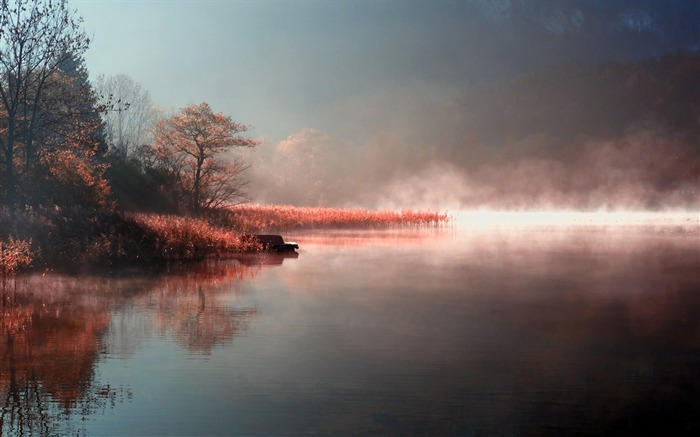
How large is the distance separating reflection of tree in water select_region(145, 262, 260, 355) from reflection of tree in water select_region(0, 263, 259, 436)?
0.02 metres

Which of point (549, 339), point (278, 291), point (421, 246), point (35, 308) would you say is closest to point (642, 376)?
point (549, 339)

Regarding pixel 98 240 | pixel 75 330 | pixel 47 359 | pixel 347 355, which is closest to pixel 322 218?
pixel 98 240

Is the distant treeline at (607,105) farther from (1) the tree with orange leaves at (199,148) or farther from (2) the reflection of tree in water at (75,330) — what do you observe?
(2) the reflection of tree in water at (75,330)

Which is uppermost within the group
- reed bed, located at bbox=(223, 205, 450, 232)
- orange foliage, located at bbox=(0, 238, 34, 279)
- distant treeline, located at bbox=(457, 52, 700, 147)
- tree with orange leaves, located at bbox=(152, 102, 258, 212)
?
distant treeline, located at bbox=(457, 52, 700, 147)

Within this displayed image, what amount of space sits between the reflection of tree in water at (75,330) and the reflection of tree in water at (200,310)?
A: 19 millimetres

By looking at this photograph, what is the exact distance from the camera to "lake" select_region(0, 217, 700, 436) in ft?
29.7

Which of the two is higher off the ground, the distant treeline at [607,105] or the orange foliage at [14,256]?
the distant treeline at [607,105]

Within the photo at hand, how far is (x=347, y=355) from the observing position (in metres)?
12.6

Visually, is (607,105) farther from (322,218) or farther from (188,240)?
(188,240)

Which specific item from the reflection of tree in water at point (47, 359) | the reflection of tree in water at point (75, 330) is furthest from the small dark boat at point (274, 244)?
the reflection of tree in water at point (47, 359)

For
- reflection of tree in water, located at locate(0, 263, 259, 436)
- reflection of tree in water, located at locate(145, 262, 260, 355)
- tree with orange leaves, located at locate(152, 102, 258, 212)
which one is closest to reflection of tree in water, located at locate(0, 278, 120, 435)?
reflection of tree in water, located at locate(0, 263, 259, 436)

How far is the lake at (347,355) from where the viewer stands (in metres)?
9.04

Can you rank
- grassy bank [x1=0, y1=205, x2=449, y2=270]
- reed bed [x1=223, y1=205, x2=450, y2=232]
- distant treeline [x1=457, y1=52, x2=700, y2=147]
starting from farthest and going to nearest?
distant treeline [x1=457, y1=52, x2=700, y2=147] < reed bed [x1=223, y1=205, x2=450, y2=232] < grassy bank [x1=0, y1=205, x2=449, y2=270]

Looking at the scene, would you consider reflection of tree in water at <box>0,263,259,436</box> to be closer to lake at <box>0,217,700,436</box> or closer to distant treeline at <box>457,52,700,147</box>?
lake at <box>0,217,700,436</box>
